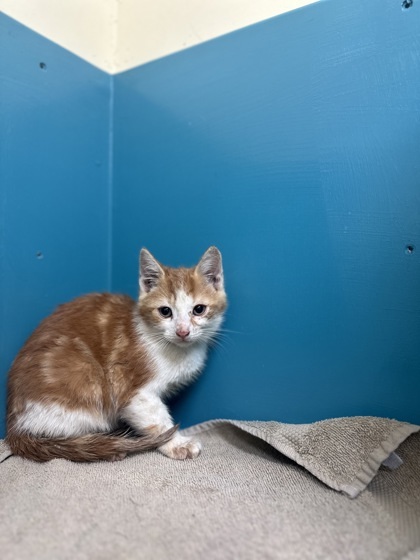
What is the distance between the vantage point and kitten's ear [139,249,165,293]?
1.61 meters

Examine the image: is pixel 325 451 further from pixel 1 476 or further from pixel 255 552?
pixel 1 476

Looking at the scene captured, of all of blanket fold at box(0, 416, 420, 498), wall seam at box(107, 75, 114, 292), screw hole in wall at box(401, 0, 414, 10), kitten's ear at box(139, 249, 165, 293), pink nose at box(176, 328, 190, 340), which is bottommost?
blanket fold at box(0, 416, 420, 498)

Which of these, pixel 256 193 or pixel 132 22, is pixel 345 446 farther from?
pixel 132 22

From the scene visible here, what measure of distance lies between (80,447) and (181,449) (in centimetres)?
32

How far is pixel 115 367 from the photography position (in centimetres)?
156

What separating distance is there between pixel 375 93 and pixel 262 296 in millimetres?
757

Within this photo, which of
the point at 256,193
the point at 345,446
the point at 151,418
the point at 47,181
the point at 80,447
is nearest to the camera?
the point at 345,446

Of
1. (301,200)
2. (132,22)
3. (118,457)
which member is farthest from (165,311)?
(132,22)

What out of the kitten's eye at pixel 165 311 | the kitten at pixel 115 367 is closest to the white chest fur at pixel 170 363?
the kitten at pixel 115 367

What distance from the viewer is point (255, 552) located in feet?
3.00

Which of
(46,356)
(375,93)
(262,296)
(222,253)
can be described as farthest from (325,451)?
(375,93)

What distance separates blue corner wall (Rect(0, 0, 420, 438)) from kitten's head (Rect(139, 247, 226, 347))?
0.10 meters

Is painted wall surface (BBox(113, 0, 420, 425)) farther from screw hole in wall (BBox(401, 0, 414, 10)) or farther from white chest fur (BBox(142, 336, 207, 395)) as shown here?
white chest fur (BBox(142, 336, 207, 395))

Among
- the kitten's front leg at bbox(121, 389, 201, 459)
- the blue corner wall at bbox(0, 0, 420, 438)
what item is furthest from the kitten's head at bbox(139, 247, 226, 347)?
the kitten's front leg at bbox(121, 389, 201, 459)
